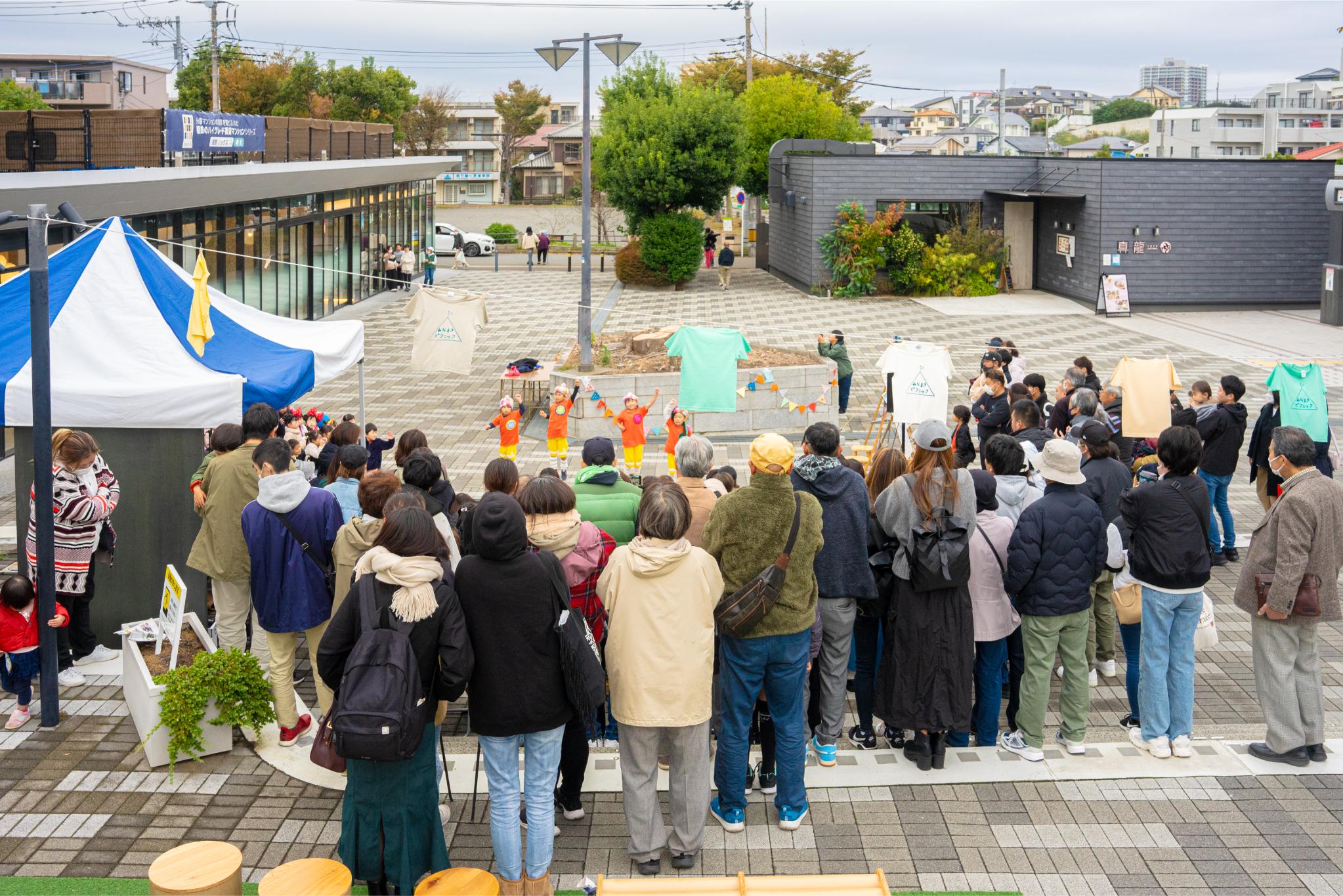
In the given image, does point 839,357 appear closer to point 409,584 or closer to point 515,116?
point 409,584

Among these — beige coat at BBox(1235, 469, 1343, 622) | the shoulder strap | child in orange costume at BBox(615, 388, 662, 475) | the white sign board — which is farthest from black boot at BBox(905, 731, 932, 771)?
child in orange costume at BBox(615, 388, 662, 475)

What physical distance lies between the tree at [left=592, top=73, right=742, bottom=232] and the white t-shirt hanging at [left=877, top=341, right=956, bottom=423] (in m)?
20.3

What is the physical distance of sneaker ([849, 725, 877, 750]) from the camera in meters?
6.57

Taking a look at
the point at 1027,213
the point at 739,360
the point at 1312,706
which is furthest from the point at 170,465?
the point at 1027,213

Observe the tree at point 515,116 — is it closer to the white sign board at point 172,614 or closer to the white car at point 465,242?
the white car at point 465,242

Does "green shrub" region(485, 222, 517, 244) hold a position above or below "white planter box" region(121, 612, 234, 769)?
above

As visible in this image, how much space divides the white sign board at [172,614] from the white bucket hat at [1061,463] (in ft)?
15.2

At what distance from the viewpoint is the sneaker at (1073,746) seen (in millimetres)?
6441

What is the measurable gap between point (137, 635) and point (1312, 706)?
648 centimetres

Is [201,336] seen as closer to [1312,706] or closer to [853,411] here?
[1312,706]

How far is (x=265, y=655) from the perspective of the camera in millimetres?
6980

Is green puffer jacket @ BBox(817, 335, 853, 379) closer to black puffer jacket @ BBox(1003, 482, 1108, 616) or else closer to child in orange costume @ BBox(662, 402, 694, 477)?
child in orange costume @ BBox(662, 402, 694, 477)

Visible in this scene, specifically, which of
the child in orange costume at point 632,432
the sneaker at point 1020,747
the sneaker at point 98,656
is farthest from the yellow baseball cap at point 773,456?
the child in orange costume at point 632,432

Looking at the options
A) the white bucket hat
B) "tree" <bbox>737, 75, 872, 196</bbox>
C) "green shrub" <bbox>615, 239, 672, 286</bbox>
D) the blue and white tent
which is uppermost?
"tree" <bbox>737, 75, 872, 196</bbox>
